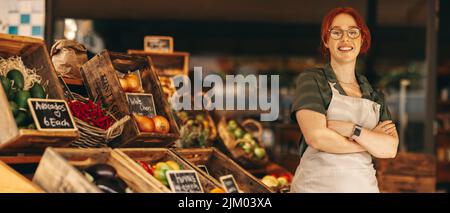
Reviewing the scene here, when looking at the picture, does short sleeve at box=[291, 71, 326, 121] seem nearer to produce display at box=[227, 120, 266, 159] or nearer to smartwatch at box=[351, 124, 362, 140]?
smartwatch at box=[351, 124, 362, 140]

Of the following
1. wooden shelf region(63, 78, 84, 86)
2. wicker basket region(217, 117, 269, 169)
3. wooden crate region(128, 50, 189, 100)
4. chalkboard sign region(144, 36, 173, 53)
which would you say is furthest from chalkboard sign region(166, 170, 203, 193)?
chalkboard sign region(144, 36, 173, 53)

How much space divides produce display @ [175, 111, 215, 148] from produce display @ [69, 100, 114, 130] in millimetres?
1190

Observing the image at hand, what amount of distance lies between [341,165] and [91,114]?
3.97 feet

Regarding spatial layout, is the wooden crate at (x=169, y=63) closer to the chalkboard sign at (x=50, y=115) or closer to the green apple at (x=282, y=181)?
the green apple at (x=282, y=181)

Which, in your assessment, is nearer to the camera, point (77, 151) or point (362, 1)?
point (77, 151)

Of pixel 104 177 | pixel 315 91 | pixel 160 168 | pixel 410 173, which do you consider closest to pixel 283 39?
pixel 410 173

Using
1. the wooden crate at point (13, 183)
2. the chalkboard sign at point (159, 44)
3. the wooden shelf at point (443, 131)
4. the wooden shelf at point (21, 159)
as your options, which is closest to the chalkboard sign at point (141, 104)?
the wooden shelf at point (21, 159)

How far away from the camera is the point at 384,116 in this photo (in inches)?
115

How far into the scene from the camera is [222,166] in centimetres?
360

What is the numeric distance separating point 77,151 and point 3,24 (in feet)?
8.25

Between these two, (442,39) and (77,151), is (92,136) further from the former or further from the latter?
(442,39)

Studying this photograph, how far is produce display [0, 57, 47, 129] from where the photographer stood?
2785 millimetres

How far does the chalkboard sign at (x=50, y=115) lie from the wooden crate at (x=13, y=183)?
20 centimetres
